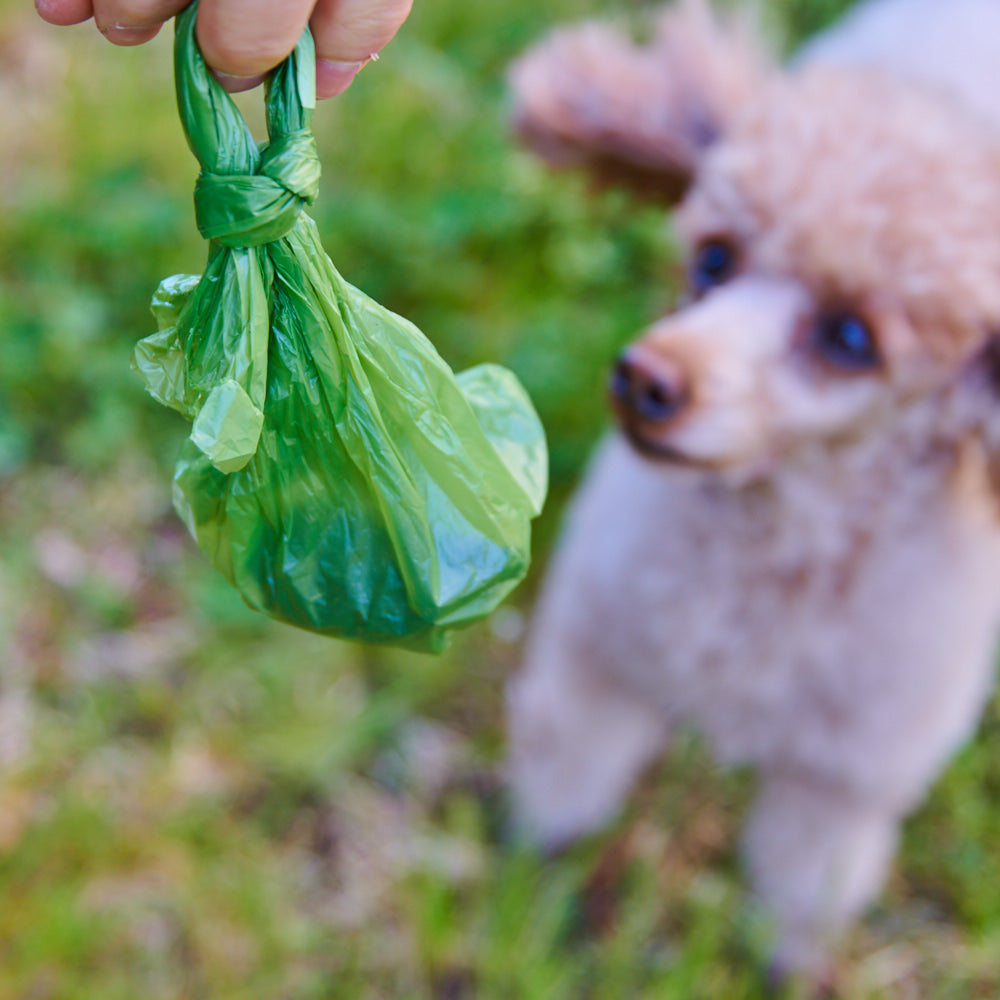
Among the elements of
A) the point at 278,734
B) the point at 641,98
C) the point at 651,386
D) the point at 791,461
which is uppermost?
the point at 641,98

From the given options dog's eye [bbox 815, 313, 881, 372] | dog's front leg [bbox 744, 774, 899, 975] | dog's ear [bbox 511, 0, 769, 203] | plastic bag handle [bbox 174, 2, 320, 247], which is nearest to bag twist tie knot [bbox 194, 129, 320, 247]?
plastic bag handle [bbox 174, 2, 320, 247]

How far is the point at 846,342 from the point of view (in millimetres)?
1098

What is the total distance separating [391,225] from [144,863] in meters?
1.39

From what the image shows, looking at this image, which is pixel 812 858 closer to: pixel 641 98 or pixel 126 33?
pixel 641 98

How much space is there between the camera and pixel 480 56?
9.32ft

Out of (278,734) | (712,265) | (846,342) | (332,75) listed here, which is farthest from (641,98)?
(278,734)

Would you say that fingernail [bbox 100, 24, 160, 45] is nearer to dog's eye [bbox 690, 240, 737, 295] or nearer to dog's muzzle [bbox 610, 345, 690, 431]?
dog's muzzle [bbox 610, 345, 690, 431]

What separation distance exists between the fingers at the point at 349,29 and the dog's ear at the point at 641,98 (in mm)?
899

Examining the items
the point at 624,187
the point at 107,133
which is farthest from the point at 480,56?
the point at 624,187

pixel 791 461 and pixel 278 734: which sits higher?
pixel 791 461

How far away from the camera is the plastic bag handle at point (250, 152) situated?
1.64 feet

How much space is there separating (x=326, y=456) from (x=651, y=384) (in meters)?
0.48

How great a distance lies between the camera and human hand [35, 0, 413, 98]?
1.52 feet

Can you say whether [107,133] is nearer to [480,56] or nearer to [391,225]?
[391,225]
